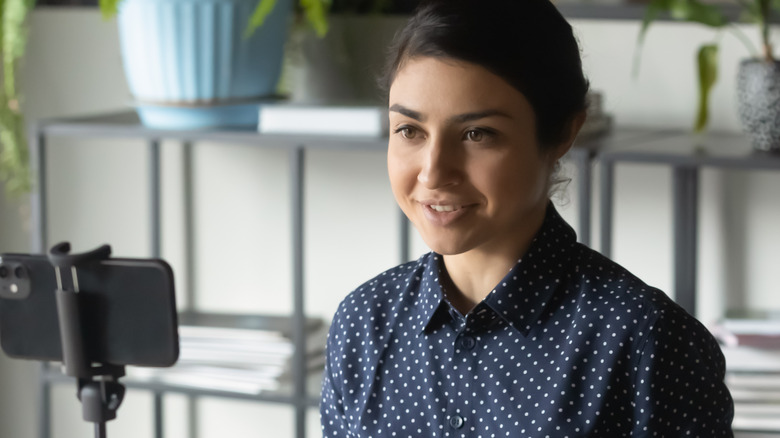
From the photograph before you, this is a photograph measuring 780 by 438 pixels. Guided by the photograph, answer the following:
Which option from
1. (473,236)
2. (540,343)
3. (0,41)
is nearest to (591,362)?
(540,343)

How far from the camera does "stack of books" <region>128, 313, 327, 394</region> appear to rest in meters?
2.04

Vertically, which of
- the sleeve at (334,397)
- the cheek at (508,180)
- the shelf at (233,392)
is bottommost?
the shelf at (233,392)

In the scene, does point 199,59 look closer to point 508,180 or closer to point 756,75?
point 756,75

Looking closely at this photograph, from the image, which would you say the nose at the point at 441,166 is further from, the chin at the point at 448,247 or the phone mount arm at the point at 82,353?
the phone mount arm at the point at 82,353

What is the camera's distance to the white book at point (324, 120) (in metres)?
1.84

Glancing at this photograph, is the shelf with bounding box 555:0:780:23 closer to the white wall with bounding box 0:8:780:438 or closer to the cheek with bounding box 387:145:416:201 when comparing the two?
the white wall with bounding box 0:8:780:438

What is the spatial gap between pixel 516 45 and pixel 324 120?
0.92 m

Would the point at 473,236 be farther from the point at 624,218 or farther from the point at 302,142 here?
the point at 624,218

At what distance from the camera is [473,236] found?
1.01 metres

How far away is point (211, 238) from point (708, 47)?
3.85ft

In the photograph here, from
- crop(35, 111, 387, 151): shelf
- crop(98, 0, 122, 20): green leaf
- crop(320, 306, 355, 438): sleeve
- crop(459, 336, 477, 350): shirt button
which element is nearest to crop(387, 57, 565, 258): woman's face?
crop(459, 336, 477, 350): shirt button

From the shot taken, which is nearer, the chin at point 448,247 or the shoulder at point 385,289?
the chin at point 448,247

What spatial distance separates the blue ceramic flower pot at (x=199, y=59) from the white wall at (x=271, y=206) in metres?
0.33

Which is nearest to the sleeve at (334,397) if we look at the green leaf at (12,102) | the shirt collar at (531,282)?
the shirt collar at (531,282)
